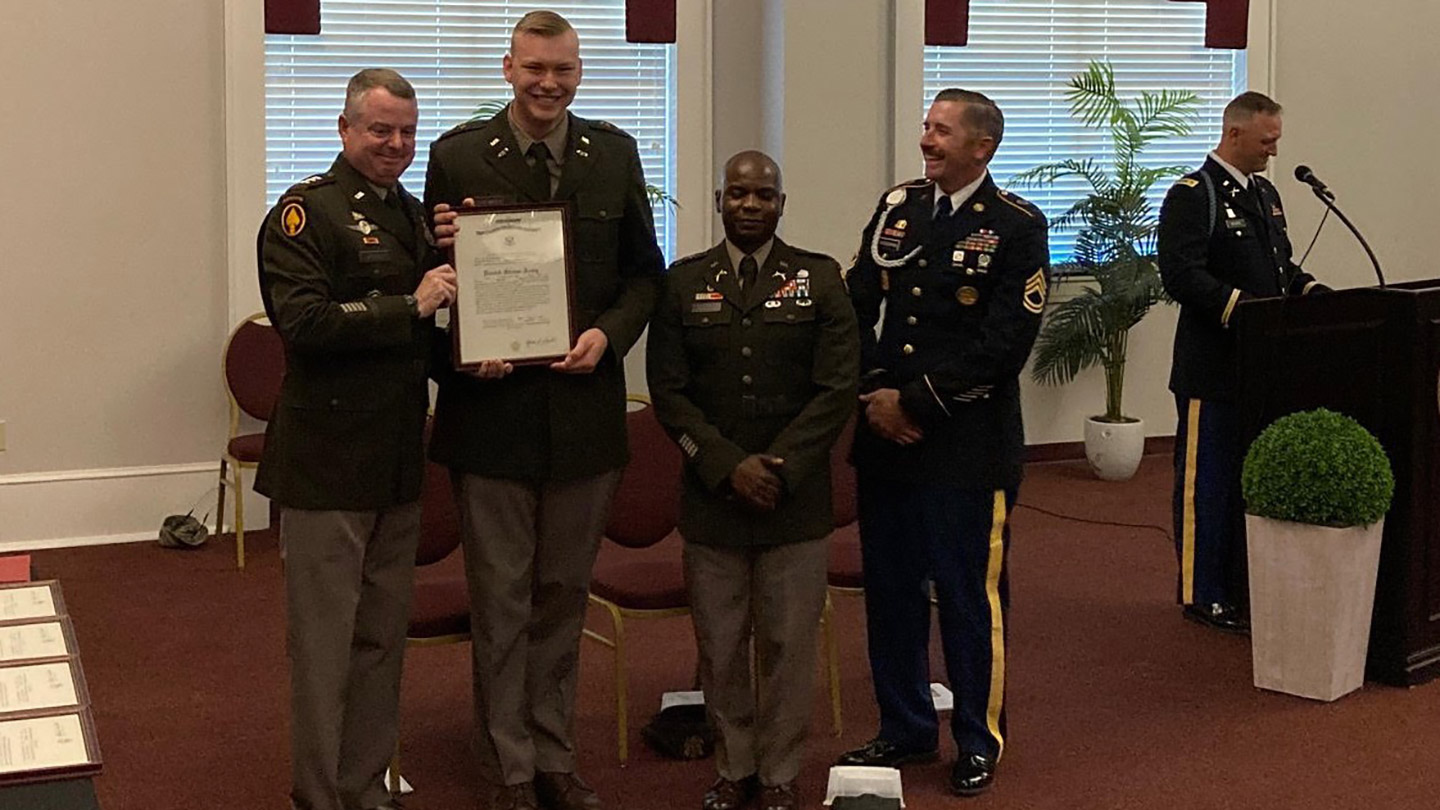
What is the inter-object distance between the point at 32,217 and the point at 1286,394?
14.6 feet

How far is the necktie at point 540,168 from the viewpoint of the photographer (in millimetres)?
3539

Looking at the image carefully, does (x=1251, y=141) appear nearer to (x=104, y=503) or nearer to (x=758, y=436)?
(x=758, y=436)

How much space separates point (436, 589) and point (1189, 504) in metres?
2.51

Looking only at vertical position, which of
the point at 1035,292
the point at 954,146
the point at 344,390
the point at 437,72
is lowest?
the point at 344,390

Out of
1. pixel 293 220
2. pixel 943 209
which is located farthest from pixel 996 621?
pixel 293 220

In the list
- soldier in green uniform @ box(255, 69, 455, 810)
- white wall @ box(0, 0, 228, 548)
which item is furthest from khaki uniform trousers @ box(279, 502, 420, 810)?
white wall @ box(0, 0, 228, 548)

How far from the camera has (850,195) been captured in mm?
7582

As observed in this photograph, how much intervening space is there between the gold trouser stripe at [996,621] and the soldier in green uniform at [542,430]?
0.89 m

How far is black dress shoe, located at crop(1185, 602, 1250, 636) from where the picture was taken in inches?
209

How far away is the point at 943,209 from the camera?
12.8ft

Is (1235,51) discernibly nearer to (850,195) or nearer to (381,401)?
(850,195)

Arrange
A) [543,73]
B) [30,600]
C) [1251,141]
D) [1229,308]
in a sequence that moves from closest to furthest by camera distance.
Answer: [30,600] < [543,73] < [1229,308] < [1251,141]

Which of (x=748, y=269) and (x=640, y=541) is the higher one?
(x=748, y=269)

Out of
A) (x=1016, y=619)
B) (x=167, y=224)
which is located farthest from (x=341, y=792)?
(x=167, y=224)
